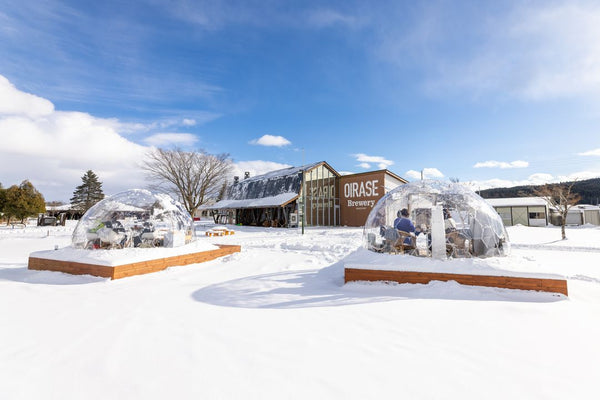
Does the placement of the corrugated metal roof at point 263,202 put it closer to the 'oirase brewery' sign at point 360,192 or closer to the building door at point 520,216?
the 'oirase brewery' sign at point 360,192

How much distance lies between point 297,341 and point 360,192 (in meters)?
23.4

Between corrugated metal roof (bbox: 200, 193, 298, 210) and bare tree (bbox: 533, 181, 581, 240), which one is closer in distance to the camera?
bare tree (bbox: 533, 181, 581, 240)

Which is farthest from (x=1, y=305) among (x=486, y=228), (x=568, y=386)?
(x=486, y=228)

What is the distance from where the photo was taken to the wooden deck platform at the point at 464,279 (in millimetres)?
4723

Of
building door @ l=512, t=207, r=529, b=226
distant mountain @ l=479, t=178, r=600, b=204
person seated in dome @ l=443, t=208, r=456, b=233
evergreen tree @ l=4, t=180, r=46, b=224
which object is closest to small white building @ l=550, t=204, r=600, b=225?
building door @ l=512, t=207, r=529, b=226

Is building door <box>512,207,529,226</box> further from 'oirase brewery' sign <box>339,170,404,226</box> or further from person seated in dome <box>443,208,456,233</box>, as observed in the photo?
person seated in dome <box>443,208,456,233</box>

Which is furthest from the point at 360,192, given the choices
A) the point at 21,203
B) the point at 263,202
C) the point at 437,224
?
the point at 21,203

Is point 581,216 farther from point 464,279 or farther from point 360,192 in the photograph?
point 464,279

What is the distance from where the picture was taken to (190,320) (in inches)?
150

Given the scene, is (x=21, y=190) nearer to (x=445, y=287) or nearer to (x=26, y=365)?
(x=26, y=365)

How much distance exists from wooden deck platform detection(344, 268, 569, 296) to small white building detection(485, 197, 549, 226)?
30.3 metres

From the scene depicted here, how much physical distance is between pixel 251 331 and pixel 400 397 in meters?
1.92

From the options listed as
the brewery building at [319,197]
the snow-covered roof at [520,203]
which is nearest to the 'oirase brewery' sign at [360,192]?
the brewery building at [319,197]

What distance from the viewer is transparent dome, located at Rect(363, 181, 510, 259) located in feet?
19.4
